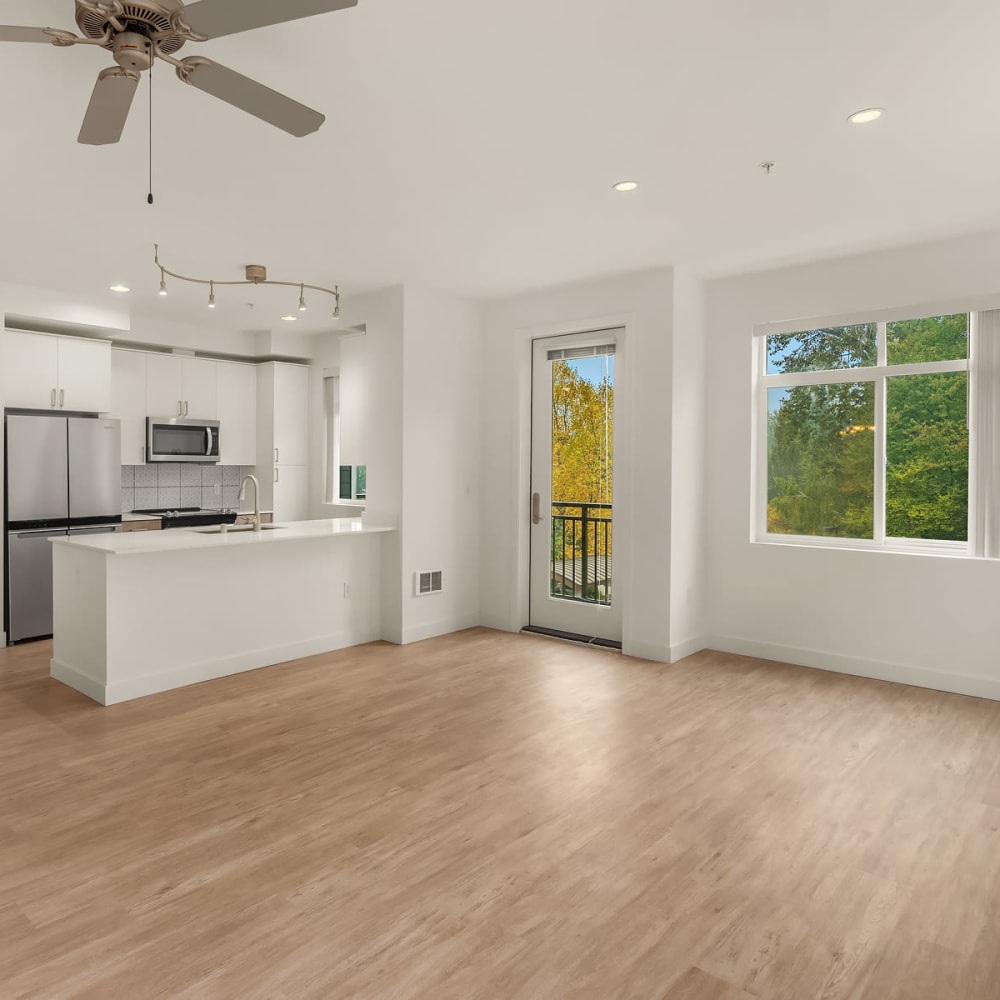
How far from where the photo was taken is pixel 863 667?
452cm

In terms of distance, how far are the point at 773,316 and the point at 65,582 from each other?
4.78 m

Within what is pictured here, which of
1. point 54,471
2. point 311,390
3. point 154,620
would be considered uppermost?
point 311,390

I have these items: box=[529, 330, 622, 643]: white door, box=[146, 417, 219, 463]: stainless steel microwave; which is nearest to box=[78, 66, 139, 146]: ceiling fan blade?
box=[529, 330, 622, 643]: white door

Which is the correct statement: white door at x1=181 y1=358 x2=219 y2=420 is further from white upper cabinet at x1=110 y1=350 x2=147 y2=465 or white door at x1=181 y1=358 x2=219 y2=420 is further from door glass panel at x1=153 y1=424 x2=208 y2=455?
white upper cabinet at x1=110 y1=350 x2=147 y2=465

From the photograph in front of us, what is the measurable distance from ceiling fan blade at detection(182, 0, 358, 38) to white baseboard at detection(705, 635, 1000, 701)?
442 cm

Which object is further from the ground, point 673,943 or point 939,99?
point 939,99

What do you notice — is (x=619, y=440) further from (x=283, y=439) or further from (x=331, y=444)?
(x=283, y=439)

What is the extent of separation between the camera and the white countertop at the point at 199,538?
13.3 ft

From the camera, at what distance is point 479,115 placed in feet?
8.86

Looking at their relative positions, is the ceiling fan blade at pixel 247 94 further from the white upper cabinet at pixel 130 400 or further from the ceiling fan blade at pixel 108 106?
the white upper cabinet at pixel 130 400

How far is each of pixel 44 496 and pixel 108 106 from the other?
13.9 ft

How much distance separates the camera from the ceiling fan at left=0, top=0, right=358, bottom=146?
67.6 inches

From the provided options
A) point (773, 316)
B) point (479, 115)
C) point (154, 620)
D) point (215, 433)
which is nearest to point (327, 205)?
point (479, 115)

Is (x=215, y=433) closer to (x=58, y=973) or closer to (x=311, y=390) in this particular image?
(x=311, y=390)
